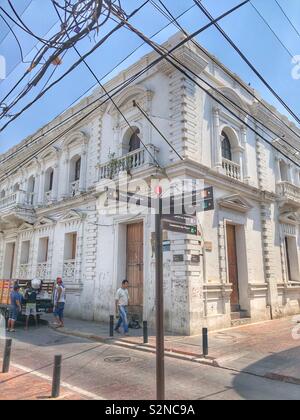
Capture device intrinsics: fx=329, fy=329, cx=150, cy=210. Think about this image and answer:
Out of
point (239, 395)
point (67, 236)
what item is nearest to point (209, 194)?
point (239, 395)

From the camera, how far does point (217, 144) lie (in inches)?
558

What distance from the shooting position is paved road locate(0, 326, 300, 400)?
5.64 metres

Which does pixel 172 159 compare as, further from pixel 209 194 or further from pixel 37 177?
pixel 37 177

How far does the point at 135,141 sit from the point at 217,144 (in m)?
3.79

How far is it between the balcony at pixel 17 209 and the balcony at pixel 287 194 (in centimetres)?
1427

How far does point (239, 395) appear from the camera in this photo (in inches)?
221

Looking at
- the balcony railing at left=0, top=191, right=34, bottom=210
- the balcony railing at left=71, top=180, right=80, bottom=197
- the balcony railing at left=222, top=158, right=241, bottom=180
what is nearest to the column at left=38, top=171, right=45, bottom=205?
the balcony railing at left=0, top=191, right=34, bottom=210

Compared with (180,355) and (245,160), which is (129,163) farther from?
(180,355)

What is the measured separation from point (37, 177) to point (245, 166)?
13.1 m

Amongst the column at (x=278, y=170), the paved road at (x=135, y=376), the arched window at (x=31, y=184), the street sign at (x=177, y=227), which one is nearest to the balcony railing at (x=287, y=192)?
the column at (x=278, y=170)

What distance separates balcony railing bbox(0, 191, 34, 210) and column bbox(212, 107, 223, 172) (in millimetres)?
11832

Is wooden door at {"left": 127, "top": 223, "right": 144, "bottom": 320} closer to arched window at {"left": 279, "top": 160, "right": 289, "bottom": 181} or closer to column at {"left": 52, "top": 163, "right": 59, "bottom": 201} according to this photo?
column at {"left": 52, "top": 163, "right": 59, "bottom": 201}

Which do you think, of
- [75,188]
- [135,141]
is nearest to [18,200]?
[75,188]

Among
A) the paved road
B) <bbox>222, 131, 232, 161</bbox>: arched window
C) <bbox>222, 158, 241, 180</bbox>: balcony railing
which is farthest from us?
<bbox>222, 131, 232, 161</bbox>: arched window
